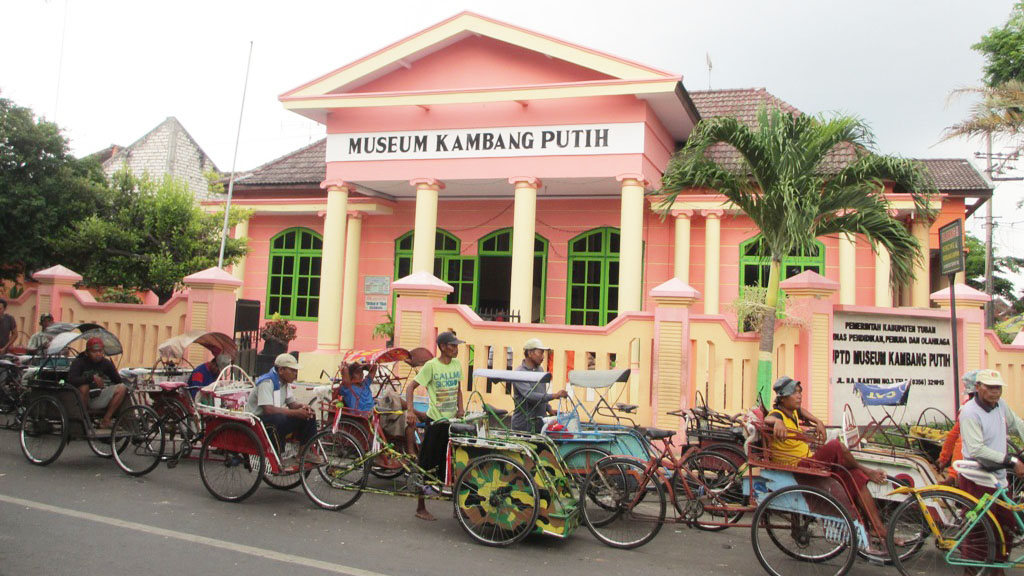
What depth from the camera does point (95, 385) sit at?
7898 millimetres

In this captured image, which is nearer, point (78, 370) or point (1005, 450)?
point (1005, 450)

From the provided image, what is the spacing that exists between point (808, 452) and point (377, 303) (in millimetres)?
13052

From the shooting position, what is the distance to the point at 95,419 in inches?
312

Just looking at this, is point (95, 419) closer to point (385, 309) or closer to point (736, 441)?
point (736, 441)

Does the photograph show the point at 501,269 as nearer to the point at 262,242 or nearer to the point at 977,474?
the point at 262,242

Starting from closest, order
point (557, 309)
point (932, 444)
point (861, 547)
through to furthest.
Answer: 1. point (861, 547)
2. point (932, 444)
3. point (557, 309)

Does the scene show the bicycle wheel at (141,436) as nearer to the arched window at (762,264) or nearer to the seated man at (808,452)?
the seated man at (808,452)

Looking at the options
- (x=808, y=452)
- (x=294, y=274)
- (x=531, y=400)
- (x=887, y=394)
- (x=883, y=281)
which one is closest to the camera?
(x=808, y=452)

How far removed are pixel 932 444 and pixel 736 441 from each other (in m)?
1.94

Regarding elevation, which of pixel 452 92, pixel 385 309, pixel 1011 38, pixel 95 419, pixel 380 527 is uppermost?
pixel 1011 38

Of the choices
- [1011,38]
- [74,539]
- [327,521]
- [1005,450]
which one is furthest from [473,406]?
[1011,38]

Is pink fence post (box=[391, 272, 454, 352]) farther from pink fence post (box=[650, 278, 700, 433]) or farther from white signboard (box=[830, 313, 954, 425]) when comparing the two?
white signboard (box=[830, 313, 954, 425])

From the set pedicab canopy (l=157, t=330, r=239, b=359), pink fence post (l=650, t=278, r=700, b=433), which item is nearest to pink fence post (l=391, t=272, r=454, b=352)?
pedicab canopy (l=157, t=330, r=239, b=359)

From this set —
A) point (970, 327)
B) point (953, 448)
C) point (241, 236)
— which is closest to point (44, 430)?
point (953, 448)
